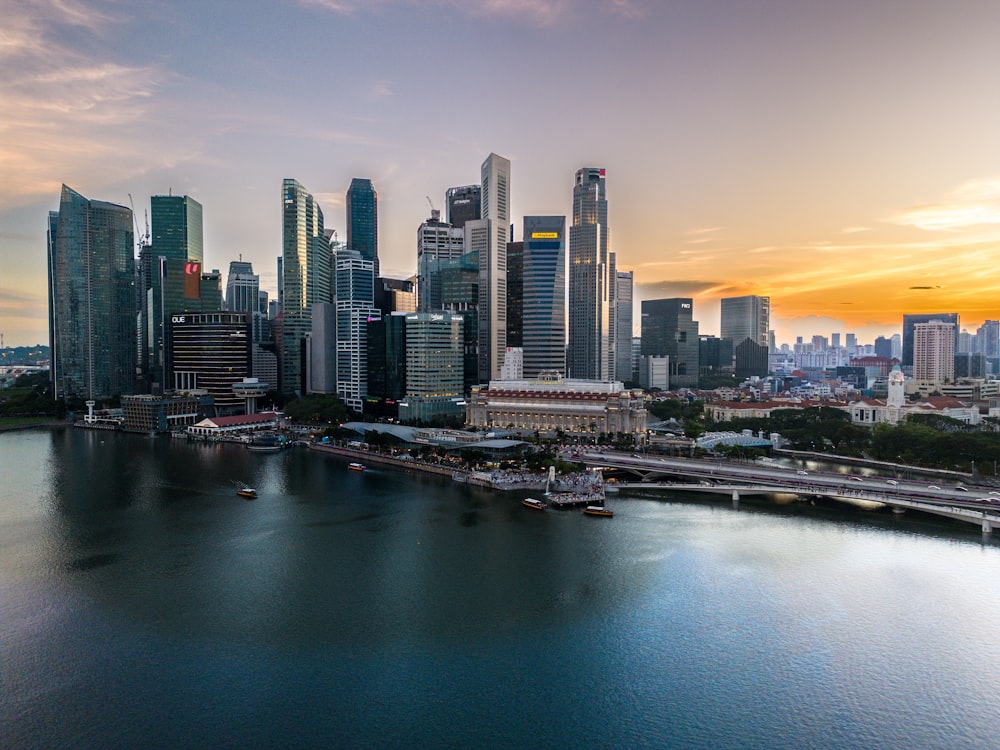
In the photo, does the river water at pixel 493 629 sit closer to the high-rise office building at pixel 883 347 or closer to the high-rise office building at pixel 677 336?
the high-rise office building at pixel 677 336

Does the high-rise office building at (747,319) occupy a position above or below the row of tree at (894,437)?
above

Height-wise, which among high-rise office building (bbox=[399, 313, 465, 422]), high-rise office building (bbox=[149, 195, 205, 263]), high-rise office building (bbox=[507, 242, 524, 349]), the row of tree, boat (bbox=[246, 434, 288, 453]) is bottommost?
boat (bbox=[246, 434, 288, 453])

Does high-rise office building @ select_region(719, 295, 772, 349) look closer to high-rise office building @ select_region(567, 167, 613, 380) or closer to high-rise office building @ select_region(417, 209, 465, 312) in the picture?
high-rise office building @ select_region(567, 167, 613, 380)

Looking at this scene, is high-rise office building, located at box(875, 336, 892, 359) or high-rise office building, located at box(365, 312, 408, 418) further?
high-rise office building, located at box(875, 336, 892, 359)

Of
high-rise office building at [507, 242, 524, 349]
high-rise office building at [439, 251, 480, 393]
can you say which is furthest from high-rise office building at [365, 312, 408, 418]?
high-rise office building at [507, 242, 524, 349]

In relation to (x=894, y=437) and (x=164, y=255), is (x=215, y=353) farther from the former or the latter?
(x=894, y=437)

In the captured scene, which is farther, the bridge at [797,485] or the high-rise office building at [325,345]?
the high-rise office building at [325,345]

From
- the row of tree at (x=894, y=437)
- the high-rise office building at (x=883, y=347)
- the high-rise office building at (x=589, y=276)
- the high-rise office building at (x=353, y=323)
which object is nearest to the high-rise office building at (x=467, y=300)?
the high-rise office building at (x=353, y=323)
